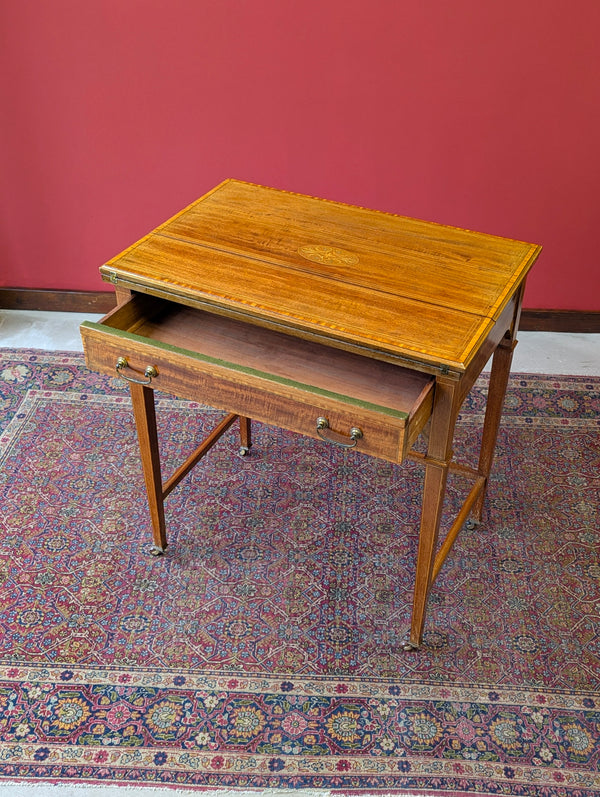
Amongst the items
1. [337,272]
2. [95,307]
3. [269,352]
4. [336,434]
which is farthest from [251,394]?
[95,307]

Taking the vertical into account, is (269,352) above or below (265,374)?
below

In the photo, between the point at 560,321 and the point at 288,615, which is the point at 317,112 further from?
the point at 288,615

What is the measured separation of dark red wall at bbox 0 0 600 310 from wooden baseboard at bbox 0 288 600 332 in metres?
0.05

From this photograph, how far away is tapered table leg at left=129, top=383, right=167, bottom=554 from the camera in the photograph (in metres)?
2.09

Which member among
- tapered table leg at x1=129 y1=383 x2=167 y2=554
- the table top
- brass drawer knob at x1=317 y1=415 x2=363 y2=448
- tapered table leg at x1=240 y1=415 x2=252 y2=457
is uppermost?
the table top

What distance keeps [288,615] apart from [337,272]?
3.08 ft

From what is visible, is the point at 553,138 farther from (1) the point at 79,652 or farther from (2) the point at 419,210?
(1) the point at 79,652

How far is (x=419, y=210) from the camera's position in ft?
10.2

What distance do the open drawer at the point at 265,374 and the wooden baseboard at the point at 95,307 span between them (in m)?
1.40

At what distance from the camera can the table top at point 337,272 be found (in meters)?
1.76

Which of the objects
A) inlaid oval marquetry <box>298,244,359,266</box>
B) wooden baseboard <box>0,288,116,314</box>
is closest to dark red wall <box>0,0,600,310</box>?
wooden baseboard <box>0,288,116,314</box>

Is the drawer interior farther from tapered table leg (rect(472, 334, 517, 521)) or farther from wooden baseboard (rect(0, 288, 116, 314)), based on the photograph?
wooden baseboard (rect(0, 288, 116, 314))

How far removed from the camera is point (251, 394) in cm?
172

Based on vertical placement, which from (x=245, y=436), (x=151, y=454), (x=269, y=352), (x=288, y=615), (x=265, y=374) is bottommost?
(x=288, y=615)
